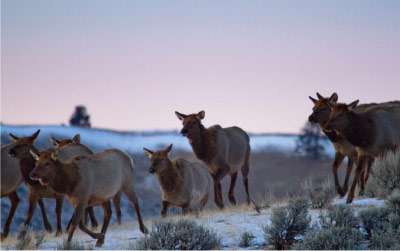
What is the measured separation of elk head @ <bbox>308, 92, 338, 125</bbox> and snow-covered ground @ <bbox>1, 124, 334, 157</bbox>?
3793 centimetres

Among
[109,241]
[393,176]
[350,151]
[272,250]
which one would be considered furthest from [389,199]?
[109,241]

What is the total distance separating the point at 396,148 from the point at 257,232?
4.73 metres

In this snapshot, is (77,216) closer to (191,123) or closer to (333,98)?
(191,123)

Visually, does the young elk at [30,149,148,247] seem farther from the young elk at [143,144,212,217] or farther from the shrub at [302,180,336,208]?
the shrub at [302,180,336,208]

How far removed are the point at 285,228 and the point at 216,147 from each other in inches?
250

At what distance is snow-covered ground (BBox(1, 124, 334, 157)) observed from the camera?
177 ft

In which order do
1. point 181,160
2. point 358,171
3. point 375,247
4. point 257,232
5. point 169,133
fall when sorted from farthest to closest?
point 169,133 < point 181,160 < point 358,171 < point 257,232 < point 375,247

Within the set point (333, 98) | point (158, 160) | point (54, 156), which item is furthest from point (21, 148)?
point (333, 98)

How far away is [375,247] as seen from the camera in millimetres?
10492

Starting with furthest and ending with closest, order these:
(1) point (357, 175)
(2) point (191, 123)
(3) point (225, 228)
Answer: (2) point (191, 123)
(1) point (357, 175)
(3) point (225, 228)

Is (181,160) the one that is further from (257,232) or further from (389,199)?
(389,199)

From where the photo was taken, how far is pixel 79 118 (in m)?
61.4

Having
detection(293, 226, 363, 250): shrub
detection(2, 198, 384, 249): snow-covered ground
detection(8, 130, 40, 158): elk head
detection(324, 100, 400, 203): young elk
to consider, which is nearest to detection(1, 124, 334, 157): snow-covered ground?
detection(8, 130, 40, 158): elk head

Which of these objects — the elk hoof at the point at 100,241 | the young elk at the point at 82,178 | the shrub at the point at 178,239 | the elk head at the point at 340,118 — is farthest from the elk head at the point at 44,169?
the elk head at the point at 340,118
